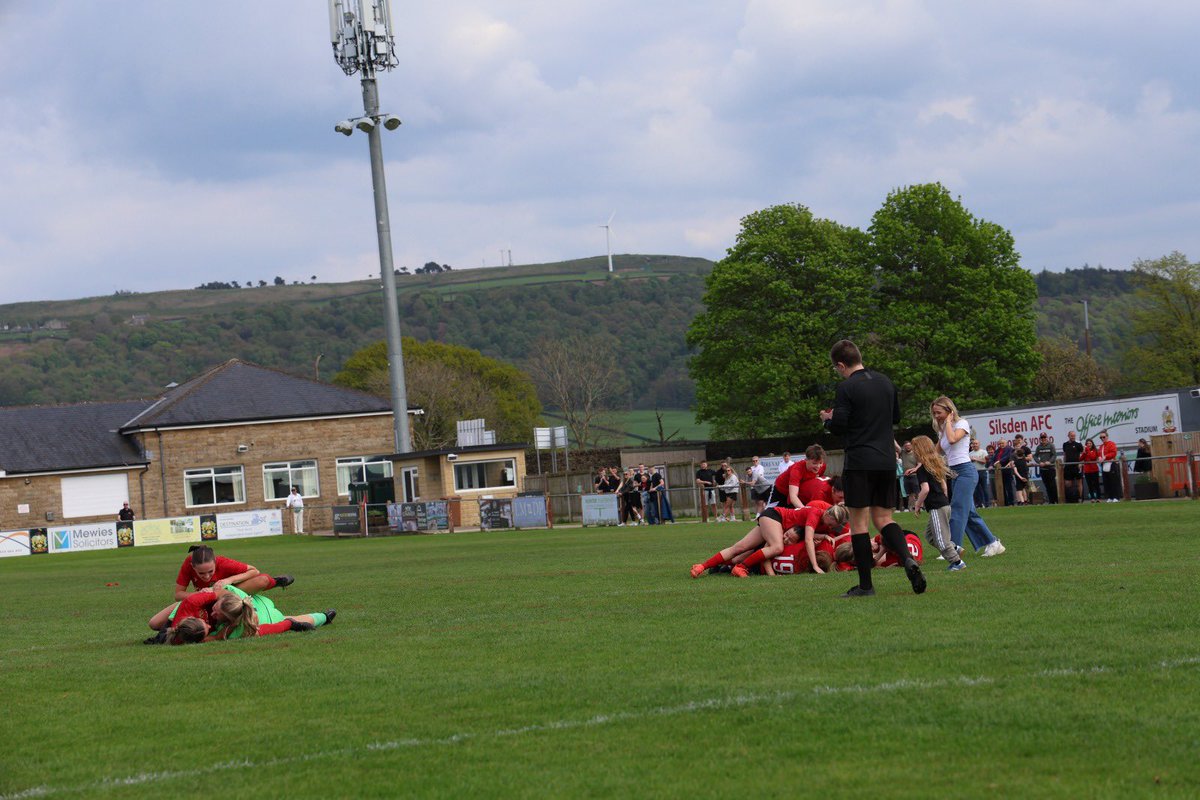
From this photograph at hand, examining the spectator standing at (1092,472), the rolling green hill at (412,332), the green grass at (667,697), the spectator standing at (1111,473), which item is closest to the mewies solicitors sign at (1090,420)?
the spectator standing at (1092,472)

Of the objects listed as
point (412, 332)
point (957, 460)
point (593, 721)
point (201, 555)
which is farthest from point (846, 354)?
point (412, 332)

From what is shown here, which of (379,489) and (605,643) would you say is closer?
(605,643)

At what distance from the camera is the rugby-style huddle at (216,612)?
11789mm

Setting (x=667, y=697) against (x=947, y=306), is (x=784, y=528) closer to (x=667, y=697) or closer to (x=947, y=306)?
(x=667, y=697)

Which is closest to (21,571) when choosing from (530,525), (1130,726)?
(530,525)

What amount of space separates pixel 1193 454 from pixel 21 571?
92.3 ft

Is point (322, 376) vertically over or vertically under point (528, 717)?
over

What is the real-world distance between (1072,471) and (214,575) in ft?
86.0

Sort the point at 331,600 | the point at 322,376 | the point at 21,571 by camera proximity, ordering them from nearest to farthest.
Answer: the point at 331,600 → the point at 21,571 → the point at 322,376

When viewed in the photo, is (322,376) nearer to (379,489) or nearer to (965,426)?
(379,489)

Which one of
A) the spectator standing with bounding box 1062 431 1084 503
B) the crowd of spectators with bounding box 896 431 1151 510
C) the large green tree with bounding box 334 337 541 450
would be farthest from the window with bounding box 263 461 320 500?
the spectator standing with bounding box 1062 431 1084 503

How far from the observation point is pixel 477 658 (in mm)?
9227

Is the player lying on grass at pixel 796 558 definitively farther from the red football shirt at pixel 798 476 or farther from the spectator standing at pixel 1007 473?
the spectator standing at pixel 1007 473

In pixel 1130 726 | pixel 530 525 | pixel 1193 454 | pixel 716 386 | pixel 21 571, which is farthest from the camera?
pixel 716 386
